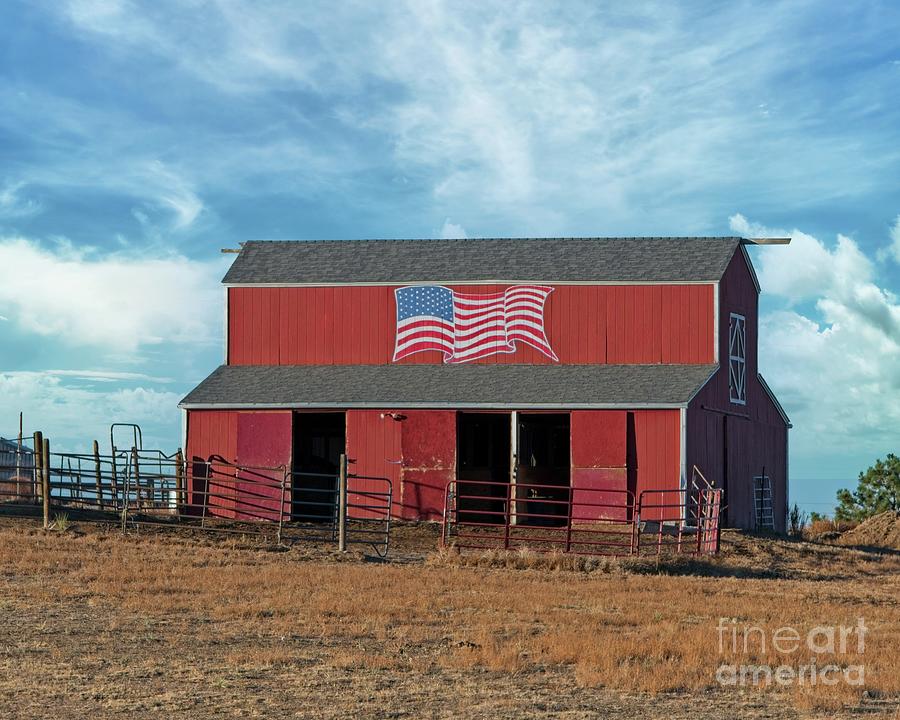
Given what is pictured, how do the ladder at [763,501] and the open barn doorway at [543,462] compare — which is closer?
the open barn doorway at [543,462]

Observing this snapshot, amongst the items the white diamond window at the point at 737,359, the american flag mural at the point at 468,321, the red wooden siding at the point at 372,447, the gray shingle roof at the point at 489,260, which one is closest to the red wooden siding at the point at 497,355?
the american flag mural at the point at 468,321

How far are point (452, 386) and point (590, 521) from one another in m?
5.06

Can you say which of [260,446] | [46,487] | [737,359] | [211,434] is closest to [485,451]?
[260,446]

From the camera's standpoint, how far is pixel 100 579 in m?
18.2

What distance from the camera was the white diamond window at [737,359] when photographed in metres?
32.5

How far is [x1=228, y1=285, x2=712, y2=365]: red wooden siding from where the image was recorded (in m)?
31.5

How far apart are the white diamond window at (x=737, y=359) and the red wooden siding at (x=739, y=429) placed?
0.27 meters

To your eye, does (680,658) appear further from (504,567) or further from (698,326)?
(698,326)

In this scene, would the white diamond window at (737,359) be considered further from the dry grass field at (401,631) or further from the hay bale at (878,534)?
the dry grass field at (401,631)

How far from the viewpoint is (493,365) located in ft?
106

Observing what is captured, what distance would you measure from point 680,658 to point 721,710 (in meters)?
2.19

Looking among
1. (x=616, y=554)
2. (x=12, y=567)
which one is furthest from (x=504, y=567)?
(x=12, y=567)

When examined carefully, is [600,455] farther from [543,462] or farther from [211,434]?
[211,434]

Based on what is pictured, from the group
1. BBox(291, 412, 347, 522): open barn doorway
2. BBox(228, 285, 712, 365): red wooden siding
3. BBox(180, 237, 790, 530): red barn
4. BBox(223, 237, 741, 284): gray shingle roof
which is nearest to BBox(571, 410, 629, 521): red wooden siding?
BBox(180, 237, 790, 530): red barn
